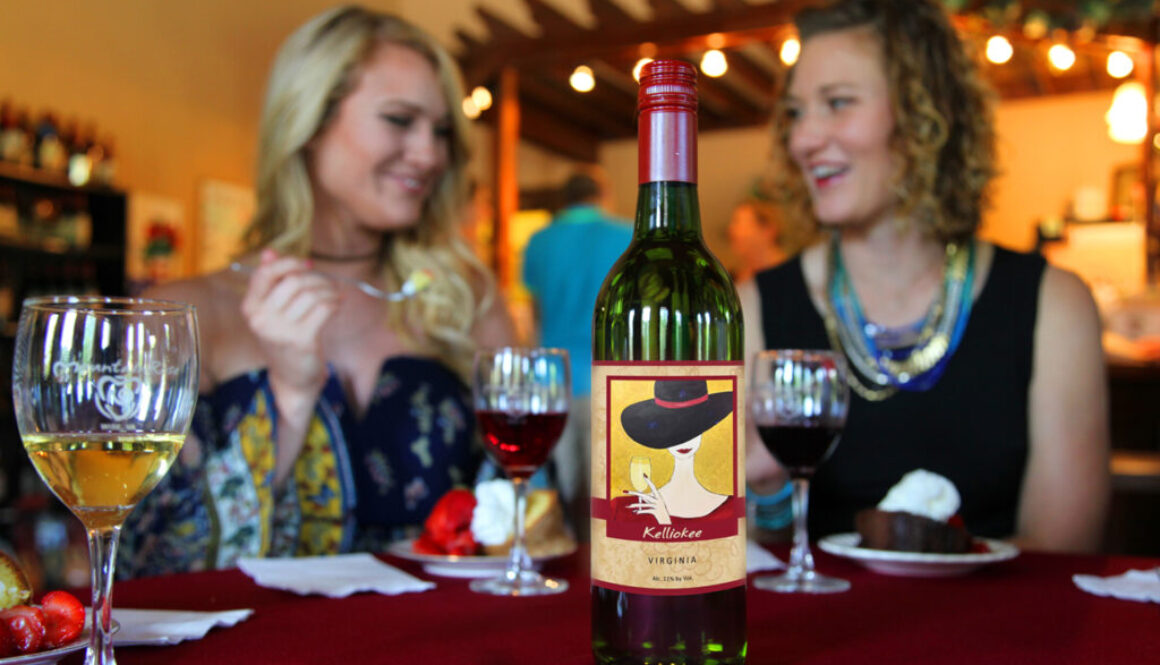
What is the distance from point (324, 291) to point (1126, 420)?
3.11 metres

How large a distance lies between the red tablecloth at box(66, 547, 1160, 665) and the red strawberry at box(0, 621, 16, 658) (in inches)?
2.3

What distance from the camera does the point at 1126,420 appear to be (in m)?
3.38

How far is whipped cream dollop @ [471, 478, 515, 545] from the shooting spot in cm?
96

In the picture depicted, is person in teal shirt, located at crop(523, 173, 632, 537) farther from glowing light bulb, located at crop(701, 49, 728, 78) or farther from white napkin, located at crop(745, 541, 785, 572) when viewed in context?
white napkin, located at crop(745, 541, 785, 572)

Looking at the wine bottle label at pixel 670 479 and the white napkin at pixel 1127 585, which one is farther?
the white napkin at pixel 1127 585

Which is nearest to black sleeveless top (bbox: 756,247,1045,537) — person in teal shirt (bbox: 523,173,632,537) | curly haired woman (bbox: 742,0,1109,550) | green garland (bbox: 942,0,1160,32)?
curly haired woman (bbox: 742,0,1109,550)

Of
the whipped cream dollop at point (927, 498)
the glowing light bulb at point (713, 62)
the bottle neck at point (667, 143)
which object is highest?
the glowing light bulb at point (713, 62)

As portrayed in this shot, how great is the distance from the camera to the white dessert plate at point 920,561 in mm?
876

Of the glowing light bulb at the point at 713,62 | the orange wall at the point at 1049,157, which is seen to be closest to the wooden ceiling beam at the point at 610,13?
the glowing light bulb at the point at 713,62

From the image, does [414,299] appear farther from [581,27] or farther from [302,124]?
[581,27]

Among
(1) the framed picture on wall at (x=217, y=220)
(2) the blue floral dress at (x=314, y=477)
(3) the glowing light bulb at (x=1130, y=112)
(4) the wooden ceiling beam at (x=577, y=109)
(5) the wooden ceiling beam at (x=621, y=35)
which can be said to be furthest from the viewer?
(4) the wooden ceiling beam at (x=577, y=109)

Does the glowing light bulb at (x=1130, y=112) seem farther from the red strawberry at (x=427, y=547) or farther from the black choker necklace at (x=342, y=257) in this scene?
the red strawberry at (x=427, y=547)

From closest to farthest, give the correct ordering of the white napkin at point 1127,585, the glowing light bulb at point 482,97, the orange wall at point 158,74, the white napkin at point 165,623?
the white napkin at point 165,623 < the white napkin at point 1127,585 < the orange wall at point 158,74 < the glowing light bulb at point 482,97

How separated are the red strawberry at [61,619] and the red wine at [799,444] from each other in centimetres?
59
